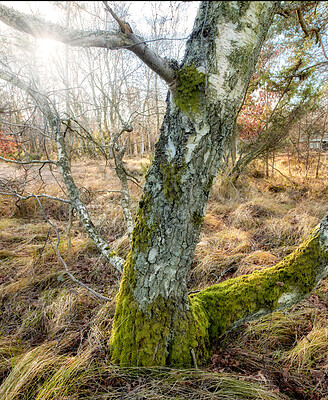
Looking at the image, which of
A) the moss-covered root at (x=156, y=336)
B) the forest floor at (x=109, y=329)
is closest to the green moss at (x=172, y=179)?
the moss-covered root at (x=156, y=336)

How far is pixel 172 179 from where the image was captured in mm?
1130

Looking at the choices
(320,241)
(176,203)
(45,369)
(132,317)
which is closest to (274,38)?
(320,241)

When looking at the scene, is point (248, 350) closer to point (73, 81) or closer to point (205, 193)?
point (205, 193)

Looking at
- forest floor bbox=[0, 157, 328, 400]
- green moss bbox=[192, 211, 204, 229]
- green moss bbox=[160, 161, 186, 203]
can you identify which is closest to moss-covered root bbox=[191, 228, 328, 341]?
forest floor bbox=[0, 157, 328, 400]

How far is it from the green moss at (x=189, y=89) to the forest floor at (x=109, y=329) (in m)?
1.29

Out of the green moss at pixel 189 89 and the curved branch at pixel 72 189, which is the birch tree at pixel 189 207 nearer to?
the green moss at pixel 189 89

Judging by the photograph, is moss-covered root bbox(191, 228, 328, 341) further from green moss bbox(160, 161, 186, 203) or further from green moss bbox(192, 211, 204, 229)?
green moss bbox(160, 161, 186, 203)

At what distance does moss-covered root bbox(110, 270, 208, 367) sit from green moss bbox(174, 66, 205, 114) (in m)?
1.09

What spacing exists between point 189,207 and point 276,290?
950mm

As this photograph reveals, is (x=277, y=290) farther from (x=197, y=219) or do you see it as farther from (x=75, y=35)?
(x=75, y=35)

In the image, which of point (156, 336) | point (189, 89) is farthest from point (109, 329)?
point (189, 89)

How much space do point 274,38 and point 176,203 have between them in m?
6.55

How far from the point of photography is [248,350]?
5.40ft

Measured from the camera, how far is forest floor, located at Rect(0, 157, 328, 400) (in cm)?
127
